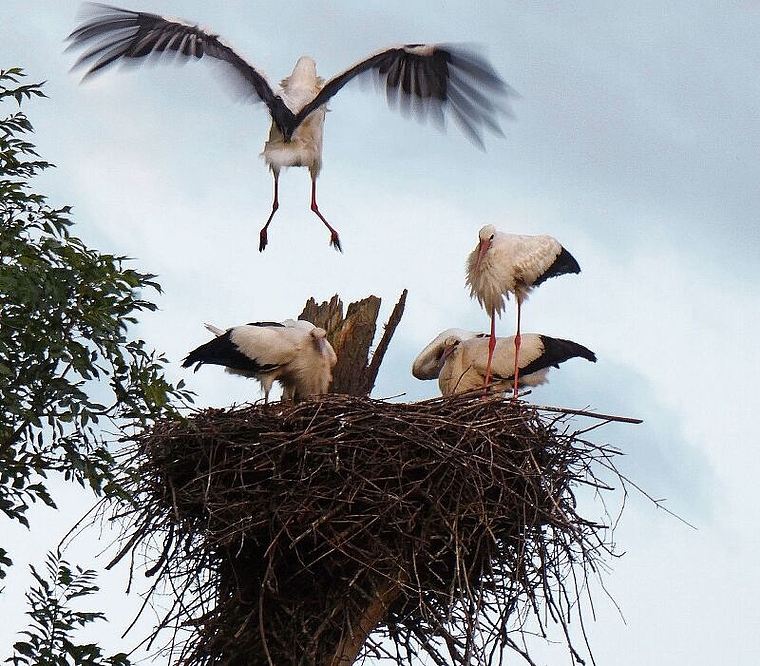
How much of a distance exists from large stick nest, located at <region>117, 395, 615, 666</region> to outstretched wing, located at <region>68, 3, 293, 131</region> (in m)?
3.04

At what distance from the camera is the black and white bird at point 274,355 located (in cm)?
885

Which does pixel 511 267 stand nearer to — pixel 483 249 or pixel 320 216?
pixel 483 249

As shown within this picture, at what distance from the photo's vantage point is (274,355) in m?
8.90

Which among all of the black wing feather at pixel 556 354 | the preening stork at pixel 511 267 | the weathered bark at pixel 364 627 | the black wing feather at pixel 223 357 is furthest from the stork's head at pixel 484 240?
the weathered bark at pixel 364 627

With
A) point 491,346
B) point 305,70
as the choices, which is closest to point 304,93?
point 305,70

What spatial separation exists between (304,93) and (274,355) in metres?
2.08

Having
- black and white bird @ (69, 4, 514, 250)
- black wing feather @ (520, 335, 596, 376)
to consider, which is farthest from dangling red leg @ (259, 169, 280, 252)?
black wing feather @ (520, 335, 596, 376)

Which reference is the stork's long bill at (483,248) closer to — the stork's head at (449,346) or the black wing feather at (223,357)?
the stork's head at (449,346)

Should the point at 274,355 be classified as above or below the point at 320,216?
below

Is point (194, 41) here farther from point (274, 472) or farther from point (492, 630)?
point (492, 630)

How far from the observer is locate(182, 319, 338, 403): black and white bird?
885cm

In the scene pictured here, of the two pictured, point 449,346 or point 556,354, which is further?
point 449,346

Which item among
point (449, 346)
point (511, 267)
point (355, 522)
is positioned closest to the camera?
point (355, 522)

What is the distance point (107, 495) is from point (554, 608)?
8.64 feet
